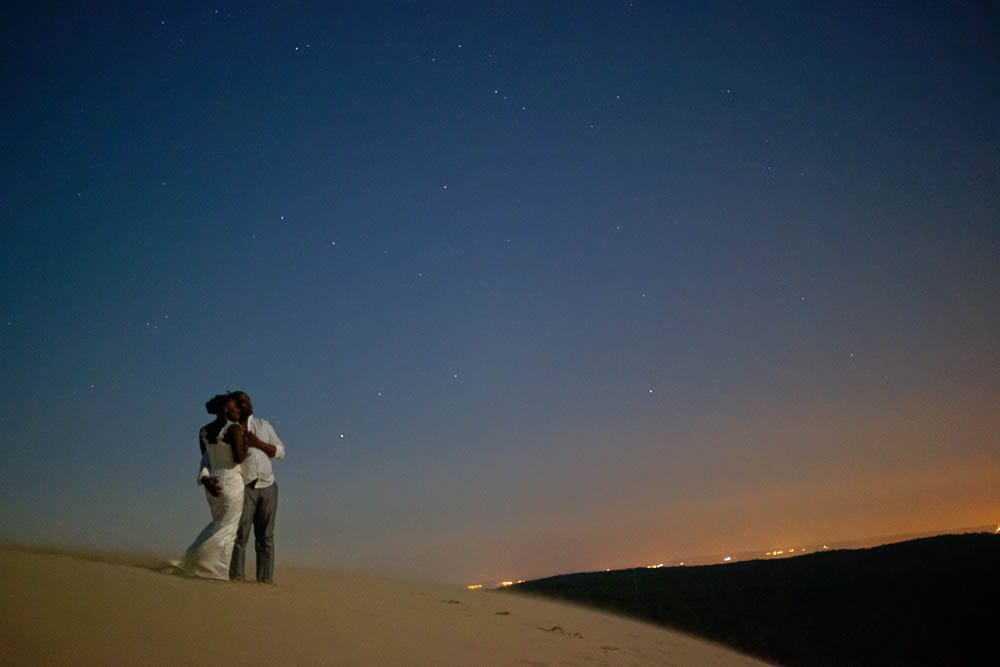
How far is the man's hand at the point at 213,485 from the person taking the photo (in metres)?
7.00

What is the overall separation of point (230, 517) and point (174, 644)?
8.93 ft

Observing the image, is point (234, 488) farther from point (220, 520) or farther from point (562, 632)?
point (562, 632)

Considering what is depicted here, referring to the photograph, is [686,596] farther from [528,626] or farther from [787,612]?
[528,626]

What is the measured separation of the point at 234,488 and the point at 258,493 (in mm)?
346

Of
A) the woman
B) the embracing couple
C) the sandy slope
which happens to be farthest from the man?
the sandy slope

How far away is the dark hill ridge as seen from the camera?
14.3m

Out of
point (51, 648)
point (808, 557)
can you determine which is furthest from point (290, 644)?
point (808, 557)

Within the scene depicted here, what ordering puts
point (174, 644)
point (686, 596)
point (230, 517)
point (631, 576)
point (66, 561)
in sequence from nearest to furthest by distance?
point (174, 644)
point (66, 561)
point (230, 517)
point (686, 596)
point (631, 576)

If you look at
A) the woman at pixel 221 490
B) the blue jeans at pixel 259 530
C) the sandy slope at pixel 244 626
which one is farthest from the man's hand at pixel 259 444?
the sandy slope at pixel 244 626

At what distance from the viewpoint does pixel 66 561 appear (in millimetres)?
6141

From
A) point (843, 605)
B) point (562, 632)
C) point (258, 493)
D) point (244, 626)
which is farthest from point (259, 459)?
point (843, 605)

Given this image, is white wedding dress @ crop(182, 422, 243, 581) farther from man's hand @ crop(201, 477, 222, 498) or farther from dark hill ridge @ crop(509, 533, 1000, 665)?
dark hill ridge @ crop(509, 533, 1000, 665)

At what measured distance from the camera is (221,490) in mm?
7008

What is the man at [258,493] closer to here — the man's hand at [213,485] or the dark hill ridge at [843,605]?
the man's hand at [213,485]
